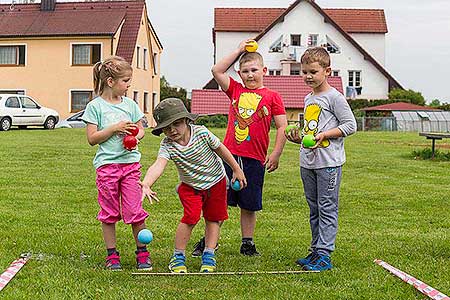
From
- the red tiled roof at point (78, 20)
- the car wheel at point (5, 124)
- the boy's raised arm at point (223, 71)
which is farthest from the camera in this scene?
the red tiled roof at point (78, 20)

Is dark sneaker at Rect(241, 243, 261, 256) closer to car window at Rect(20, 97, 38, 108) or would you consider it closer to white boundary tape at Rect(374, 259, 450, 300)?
white boundary tape at Rect(374, 259, 450, 300)

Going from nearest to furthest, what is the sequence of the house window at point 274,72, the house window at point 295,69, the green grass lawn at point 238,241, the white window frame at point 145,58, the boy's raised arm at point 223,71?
the green grass lawn at point 238,241 → the boy's raised arm at point 223,71 → the white window frame at point 145,58 → the house window at point 295,69 → the house window at point 274,72

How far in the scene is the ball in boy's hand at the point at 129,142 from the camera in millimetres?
6355

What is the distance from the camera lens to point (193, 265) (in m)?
6.72

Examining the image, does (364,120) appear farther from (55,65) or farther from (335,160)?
(335,160)

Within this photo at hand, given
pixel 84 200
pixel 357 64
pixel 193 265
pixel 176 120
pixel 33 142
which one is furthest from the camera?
pixel 357 64

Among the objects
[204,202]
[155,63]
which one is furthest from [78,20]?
[204,202]

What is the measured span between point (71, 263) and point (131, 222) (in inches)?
23.0

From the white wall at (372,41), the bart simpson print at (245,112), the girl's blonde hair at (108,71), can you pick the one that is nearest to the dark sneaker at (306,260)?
the bart simpson print at (245,112)

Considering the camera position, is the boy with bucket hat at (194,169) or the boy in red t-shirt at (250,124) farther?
the boy in red t-shirt at (250,124)

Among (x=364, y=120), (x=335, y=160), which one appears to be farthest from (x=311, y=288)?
(x=364, y=120)

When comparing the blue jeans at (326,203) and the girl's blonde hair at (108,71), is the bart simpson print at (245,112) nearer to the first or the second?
the blue jeans at (326,203)

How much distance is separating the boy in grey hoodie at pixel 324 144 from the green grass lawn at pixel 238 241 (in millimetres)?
280

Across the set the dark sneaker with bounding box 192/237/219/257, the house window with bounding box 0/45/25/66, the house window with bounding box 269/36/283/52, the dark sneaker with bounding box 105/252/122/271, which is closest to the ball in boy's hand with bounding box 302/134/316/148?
the dark sneaker with bounding box 192/237/219/257
